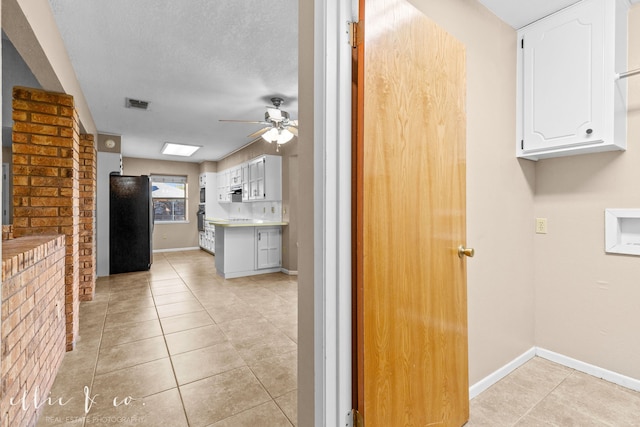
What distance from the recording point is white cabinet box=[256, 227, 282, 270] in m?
5.20

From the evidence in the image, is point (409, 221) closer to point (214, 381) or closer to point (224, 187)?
point (214, 381)

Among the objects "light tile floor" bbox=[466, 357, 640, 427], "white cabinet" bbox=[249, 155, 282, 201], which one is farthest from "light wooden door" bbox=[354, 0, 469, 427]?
"white cabinet" bbox=[249, 155, 282, 201]

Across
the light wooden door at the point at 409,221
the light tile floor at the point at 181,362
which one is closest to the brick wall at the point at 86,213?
the light tile floor at the point at 181,362

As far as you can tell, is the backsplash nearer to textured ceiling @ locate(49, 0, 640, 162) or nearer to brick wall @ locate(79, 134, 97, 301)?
textured ceiling @ locate(49, 0, 640, 162)

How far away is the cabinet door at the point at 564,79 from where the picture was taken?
182 cm

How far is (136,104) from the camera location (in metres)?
3.84

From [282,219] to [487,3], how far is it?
421 centimetres

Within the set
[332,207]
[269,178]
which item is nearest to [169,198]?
[269,178]

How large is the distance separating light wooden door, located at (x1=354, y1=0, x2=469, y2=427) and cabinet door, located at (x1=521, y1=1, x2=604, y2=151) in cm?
81

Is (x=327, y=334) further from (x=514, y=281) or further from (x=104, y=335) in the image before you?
(x=104, y=335)

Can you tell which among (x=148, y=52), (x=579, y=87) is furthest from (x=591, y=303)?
(x=148, y=52)

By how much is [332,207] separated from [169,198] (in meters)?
8.04

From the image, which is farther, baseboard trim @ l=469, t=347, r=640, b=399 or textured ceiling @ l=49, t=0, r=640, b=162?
textured ceiling @ l=49, t=0, r=640, b=162

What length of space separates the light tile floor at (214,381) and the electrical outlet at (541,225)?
95 cm
